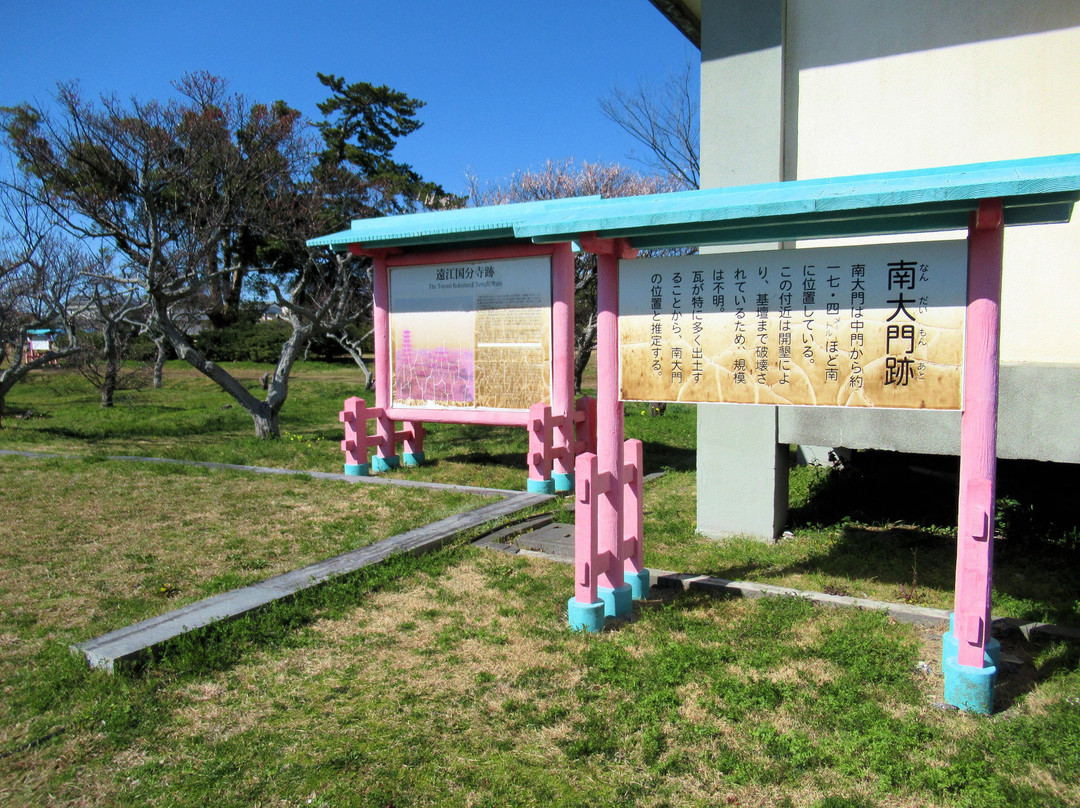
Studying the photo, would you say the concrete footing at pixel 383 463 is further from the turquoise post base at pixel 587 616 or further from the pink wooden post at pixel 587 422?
the turquoise post base at pixel 587 616

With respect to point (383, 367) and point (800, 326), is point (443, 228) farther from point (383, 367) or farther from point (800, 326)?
point (800, 326)

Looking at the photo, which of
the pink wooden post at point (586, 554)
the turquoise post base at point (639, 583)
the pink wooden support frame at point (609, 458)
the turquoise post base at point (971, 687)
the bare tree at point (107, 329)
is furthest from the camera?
the bare tree at point (107, 329)

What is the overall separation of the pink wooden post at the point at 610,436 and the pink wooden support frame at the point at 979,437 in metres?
1.75

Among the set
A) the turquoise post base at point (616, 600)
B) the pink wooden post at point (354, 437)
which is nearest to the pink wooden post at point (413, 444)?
the pink wooden post at point (354, 437)

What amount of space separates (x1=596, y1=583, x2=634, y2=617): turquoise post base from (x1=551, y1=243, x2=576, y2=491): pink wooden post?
377 centimetres

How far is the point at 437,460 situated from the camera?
33.7 ft

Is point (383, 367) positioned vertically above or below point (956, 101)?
below

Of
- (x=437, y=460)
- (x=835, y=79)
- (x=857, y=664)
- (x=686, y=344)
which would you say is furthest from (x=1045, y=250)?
(x=437, y=460)

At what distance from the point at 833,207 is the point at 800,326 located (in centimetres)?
66

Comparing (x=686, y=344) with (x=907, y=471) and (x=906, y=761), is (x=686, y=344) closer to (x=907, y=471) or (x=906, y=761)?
(x=906, y=761)

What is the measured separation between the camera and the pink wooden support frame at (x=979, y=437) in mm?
3422

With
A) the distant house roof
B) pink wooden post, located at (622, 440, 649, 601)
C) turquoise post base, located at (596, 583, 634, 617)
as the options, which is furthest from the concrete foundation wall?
turquoise post base, located at (596, 583, 634, 617)

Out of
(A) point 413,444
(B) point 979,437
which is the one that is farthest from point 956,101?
(A) point 413,444

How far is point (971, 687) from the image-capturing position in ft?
11.1
